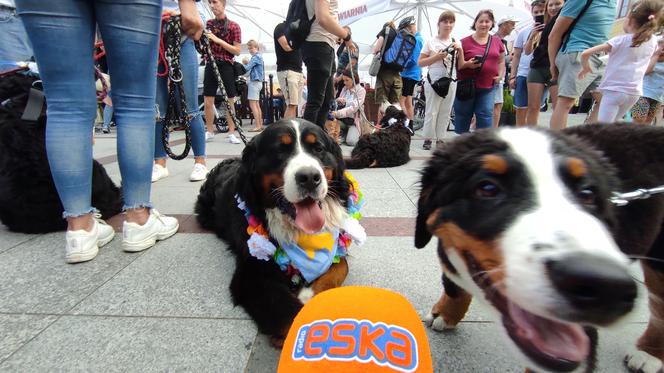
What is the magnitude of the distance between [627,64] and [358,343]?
4.99 meters

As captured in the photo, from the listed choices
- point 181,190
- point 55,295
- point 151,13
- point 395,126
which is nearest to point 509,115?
point 395,126

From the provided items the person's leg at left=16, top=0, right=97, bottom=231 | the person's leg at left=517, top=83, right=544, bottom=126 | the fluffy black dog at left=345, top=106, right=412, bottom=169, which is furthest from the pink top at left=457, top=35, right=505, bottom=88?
the person's leg at left=16, top=0, right=97, bottom=231

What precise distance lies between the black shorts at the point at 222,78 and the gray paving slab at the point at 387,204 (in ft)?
13.7

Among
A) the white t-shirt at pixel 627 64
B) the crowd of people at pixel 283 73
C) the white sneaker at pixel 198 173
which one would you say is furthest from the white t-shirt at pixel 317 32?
the white t-shirt at pixel 627 64

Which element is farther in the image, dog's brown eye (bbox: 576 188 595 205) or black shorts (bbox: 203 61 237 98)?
black shorts (bbox: 203 61 237 98)

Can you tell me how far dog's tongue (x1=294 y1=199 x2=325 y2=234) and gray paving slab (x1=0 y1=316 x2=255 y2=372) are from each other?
25.0 inches

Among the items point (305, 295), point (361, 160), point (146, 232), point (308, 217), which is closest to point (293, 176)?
point (308, 217)

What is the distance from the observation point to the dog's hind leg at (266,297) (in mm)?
1531

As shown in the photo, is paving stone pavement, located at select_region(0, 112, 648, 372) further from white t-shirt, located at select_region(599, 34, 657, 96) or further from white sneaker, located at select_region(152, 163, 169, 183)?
white t-shirt, located at select_region(599, 34, 657, 96)

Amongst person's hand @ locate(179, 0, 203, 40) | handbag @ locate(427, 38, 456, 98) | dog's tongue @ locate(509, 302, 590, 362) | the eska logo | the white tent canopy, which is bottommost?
the eska logo

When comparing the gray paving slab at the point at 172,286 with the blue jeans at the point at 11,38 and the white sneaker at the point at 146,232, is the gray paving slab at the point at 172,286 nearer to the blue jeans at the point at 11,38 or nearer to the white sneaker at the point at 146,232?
the white sneaker at the point at 146,232

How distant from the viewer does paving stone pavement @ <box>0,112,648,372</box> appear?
1.39 meters

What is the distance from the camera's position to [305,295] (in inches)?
73.1

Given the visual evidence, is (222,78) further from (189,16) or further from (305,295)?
(305,295)
